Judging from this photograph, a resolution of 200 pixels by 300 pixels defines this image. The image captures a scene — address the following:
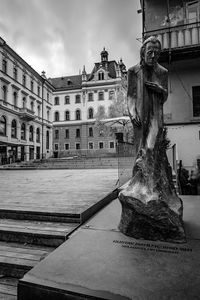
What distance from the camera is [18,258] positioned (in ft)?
9.68

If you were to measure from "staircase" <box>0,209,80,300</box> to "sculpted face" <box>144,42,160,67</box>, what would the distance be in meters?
3.04

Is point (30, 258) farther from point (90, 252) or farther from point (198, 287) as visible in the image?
point (198, 287)

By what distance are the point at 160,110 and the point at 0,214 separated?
148 inches

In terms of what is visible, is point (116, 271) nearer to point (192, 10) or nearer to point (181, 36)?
point (181, 36)

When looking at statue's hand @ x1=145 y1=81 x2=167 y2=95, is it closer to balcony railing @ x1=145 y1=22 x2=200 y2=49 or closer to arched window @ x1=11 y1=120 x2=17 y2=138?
balcony railing @ x1=145 y1=22 x2=200 y2=49

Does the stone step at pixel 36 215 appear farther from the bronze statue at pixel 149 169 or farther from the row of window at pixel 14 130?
the row of window at pixel 14 130

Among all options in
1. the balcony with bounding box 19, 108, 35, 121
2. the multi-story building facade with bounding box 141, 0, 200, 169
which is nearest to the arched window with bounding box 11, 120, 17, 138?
the balcony with bounding box 19, 108, 35, 121

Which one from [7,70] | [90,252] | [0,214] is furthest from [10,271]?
[7,70]

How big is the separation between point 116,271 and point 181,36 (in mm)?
9586

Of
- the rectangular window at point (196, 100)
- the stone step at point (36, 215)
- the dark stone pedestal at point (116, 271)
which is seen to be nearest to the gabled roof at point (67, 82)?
the rectangular window at point (196, 100)

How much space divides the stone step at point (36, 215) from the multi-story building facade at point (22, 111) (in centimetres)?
2033

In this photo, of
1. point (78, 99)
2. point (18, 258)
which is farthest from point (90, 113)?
point (18, 258)

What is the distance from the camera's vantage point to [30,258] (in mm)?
2941

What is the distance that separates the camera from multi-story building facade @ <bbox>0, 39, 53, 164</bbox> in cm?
2758
